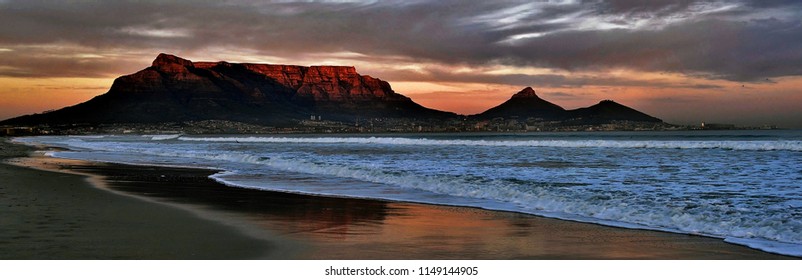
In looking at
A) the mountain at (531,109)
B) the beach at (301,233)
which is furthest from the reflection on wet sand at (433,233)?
the mountain at (531,109)

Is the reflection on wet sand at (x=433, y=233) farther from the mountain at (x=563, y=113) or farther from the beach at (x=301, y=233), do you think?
the mountain at (x=563, y=113)

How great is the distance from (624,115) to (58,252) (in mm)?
159751

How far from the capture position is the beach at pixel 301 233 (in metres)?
7.16

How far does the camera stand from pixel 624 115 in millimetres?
156875

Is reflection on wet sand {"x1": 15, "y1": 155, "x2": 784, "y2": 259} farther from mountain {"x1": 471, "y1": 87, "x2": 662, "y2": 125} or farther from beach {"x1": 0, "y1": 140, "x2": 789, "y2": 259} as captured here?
mountain {"x1": 471, "y1": 87, "x2": 662, "y2": 125}

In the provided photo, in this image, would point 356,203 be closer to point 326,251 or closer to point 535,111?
point 326,251

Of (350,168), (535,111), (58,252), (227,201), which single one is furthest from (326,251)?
(535,111)

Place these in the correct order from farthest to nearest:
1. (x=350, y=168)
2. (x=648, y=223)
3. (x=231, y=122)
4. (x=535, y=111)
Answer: (x=231, y=122)
(x=535, y=111)
(x=350, y=168)
(x=648, y=223)

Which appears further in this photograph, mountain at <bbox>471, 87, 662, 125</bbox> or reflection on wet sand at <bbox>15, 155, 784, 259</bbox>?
mountain at <bbox>471, 87, 662, 125</bbox>

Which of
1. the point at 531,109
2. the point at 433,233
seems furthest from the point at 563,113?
the point at 433,233

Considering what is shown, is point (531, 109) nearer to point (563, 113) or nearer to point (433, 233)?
point (563, 113)

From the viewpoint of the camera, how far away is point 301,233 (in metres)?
8.52

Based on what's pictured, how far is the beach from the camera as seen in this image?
23.5ft

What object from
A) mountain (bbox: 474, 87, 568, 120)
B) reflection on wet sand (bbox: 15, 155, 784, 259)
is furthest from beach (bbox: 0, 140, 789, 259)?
mountain (bbox: 474, 87, 568, 120)
